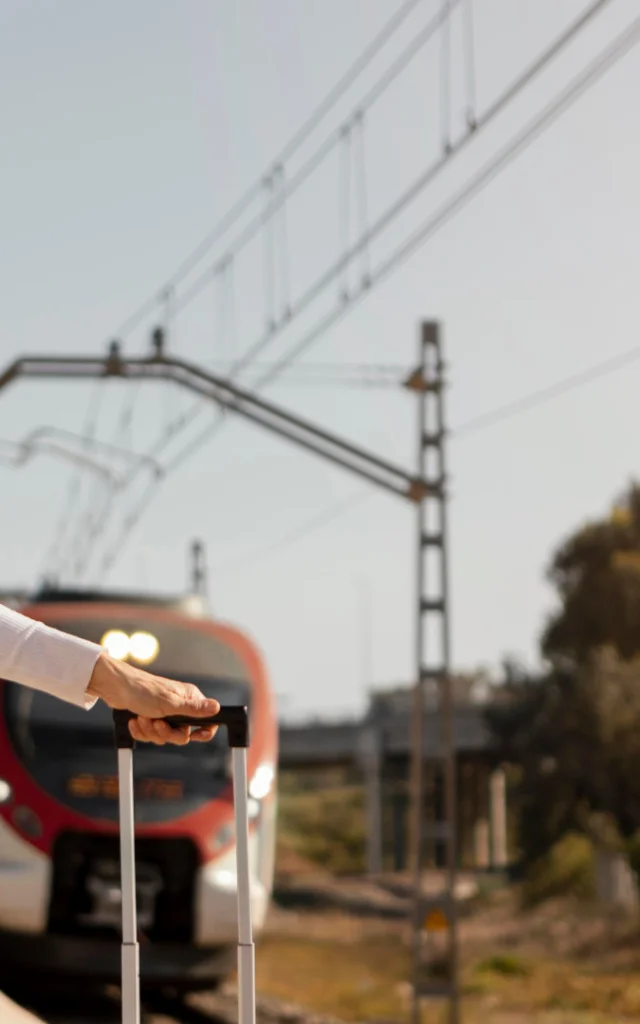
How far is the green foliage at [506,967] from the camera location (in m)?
25.6

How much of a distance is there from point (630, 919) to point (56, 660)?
3012 cm

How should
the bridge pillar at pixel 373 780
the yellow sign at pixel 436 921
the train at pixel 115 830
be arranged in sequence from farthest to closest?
the bridge pillar at pixel 373 780 → the yellow sign at pixel 436 921 → the train at pixel 115 830

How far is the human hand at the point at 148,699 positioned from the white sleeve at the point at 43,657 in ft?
0.11

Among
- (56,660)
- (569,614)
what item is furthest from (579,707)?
(56,660)

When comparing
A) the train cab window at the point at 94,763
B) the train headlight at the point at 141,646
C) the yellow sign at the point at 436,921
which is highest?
the train headlight at the point at 141,646

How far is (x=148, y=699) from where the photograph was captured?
11.5 feet

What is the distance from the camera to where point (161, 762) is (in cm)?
1297

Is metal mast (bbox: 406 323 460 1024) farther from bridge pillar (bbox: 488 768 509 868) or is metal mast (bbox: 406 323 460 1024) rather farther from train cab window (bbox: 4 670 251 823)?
bridge pillar (bbox: 488 768 509 868)

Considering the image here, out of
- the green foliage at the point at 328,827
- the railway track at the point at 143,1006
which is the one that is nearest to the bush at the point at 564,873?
the railway track at the point at 143,1006

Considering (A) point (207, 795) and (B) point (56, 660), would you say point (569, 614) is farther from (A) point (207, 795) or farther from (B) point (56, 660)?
(B) point (56, 660)

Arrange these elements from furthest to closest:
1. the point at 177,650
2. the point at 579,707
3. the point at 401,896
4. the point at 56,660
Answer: the point at 401,896 < the point at 579,707 < the point at 177,650 < the point at 56,660

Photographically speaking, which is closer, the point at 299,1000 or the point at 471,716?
the point at 299,1000

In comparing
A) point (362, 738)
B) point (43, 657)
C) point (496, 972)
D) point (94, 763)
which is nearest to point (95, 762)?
point (94, 763)

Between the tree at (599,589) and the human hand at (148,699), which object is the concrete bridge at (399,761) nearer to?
the tree at (599,589)
